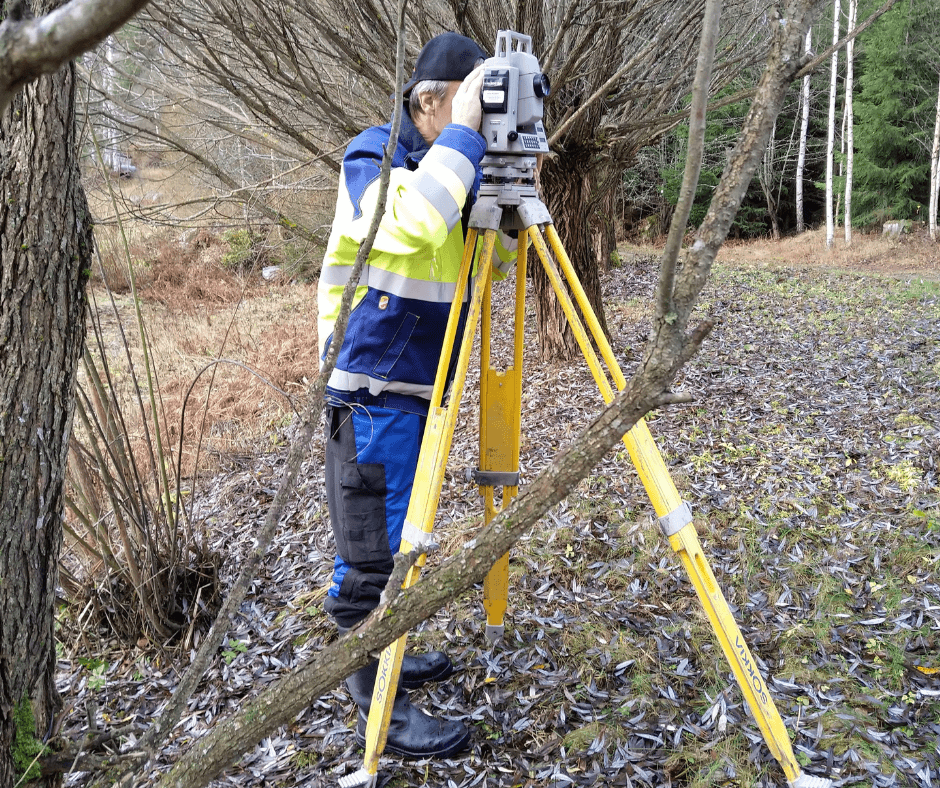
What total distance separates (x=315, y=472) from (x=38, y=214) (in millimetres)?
3282

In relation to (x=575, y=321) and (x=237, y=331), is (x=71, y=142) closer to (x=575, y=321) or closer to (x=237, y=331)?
(x=575, y=321)

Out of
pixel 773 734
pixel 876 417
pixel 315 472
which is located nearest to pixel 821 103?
pixel 876 417

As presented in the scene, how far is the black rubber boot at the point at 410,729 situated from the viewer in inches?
87.3

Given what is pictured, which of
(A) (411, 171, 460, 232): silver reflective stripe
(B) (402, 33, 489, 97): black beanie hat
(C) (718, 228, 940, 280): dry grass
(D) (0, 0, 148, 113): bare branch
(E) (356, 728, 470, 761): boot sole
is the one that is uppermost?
(C) (718, 228, 940, 280): dry grass

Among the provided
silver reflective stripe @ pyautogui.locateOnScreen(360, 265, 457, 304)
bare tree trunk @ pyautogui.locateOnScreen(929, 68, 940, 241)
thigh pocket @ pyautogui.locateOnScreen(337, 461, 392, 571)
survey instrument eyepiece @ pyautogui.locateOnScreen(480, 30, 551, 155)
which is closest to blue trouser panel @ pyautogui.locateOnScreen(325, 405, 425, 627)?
thigh pocket @ pyautogui.locateOnScreen(337, 461, 392, 571)

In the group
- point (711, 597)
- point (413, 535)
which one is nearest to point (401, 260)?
point (413, 535)

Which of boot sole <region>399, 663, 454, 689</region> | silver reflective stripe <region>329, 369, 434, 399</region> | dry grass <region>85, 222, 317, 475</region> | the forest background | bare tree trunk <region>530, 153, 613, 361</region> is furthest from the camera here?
dry grass <region>85, 222, 317, 475</region>

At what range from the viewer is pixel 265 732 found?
43.1 inches

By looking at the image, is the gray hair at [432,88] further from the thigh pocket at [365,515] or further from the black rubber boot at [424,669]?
the black rubber boot at [424,669]

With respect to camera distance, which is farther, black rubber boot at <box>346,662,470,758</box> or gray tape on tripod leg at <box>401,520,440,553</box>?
black rubber boot at <box>346,662,470,758</box>

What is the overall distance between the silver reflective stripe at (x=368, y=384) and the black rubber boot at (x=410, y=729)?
966 mm

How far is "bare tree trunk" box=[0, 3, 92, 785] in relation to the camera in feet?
4.13

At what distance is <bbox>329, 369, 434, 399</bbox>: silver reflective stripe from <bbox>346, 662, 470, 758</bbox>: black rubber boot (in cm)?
97

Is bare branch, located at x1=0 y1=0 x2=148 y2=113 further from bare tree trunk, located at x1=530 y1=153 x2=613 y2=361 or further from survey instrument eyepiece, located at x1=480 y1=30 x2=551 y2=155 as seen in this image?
bare tree trunk, located at x1=530 y1=153 x2=613 y2=361
